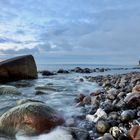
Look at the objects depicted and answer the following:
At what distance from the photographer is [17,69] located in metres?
20.6

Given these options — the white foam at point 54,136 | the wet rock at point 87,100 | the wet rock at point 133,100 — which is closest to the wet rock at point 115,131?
the white foam at point 54,136

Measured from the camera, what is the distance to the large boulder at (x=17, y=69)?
19625 millimetres

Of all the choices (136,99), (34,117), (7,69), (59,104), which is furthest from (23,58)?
(34,117)

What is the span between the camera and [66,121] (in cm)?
742

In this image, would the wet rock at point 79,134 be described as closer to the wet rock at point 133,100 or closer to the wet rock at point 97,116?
the wet rock at point 97,116

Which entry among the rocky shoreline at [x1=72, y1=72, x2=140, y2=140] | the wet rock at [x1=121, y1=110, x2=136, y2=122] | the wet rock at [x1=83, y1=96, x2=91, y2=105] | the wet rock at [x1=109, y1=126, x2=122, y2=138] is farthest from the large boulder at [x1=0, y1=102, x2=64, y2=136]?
the wet rock at [x1=83, y1=96, x2=91, y2=105]

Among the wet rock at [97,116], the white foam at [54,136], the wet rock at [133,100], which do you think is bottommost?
the white foam at [54,136]

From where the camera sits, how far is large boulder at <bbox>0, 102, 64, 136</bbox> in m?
6.73

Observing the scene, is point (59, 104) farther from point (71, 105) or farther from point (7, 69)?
→ point (7, 69)

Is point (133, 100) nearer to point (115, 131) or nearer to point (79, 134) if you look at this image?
point (115, 131)

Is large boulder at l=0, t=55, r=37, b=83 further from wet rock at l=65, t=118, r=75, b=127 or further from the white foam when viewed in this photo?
the white foam

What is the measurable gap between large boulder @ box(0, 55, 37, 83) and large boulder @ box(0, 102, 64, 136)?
12.5 metres

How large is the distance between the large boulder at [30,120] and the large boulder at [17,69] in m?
12.5

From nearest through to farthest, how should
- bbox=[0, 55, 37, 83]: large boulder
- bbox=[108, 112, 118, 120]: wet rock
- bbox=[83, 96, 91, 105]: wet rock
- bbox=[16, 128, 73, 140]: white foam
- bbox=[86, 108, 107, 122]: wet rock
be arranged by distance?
1. bbox=[16, 128, 73, 140]: white foam
2. bbox=[108, 112, 118, 120]: wet rock
3. bbox=[86, 108, 107, 122]: wet rock
4. bbox=[83, 96, 91, 105]: wet rock
5. bbox=[0, 55, 37, 83]: large boulder
